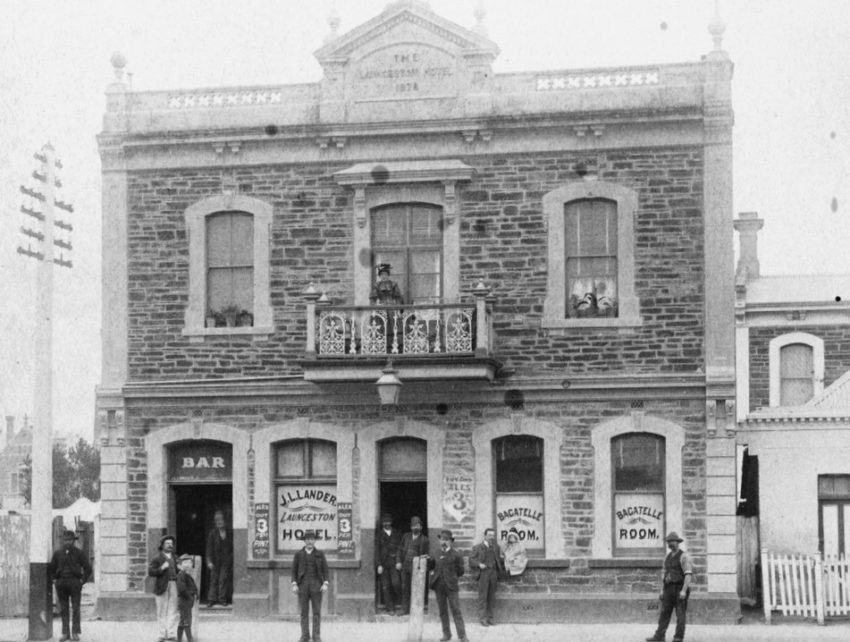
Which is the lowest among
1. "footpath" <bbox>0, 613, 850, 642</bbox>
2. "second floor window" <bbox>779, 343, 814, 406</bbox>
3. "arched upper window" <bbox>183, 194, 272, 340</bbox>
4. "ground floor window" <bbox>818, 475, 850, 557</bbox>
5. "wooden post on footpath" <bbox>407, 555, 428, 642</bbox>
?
"footpath" <bbox>0, 613, 850, 642</bbox>

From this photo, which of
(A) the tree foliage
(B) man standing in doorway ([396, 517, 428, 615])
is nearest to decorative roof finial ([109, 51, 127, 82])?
(B) man standing in doorway ([396, 517, 428, 615])

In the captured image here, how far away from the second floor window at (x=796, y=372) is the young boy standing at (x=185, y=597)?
19114mm

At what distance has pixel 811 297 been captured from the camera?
33.9 meters

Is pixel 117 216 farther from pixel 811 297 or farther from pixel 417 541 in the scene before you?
pixel 811 297

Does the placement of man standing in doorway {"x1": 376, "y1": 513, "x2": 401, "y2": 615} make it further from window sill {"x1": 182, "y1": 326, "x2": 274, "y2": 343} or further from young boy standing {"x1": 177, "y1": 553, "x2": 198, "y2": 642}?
young boy standing {"x1": 177, "y1": 553, "x2": 198, "y2": 642}

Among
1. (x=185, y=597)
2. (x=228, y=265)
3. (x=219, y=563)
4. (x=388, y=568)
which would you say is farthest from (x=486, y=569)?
(x=228, y=265)

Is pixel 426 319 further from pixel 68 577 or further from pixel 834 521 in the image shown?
pixel 834 521

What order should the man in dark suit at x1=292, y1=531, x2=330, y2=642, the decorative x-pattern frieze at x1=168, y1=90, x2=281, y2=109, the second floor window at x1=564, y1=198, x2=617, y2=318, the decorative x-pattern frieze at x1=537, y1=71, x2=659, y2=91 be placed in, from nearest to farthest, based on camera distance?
the man in dark suit at x1=292, y1=531, x2=330, y2=642
the second floor window at x1=564, y1=198, x2=617, y2=318
the decorative x-pattern frieze at x1=537, y1=71, x2=659, y2=91
the decorative x-pattern frieze at x1=168, y1=90, x2=281, y2=109

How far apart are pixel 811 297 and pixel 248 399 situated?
55.5 feet

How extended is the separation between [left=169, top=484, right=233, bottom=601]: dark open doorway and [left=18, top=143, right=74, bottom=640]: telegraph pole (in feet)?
11.8

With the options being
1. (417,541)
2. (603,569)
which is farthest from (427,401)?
(603,569)

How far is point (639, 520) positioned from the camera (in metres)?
21.1

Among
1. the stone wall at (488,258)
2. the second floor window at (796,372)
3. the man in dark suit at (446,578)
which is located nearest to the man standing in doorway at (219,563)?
the stone wall at (488,258)

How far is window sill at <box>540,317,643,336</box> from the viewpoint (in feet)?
69.6
